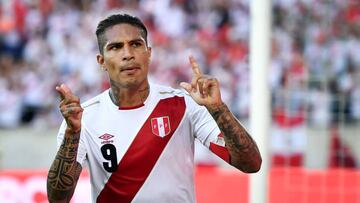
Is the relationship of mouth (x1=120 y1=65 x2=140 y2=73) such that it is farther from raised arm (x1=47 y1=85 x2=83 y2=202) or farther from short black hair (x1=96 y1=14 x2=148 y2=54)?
raised arm (x1=47 y1=85 x2=83 y2=202)

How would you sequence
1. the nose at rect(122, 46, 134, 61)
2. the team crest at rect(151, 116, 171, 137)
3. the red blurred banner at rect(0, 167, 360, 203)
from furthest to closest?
1. the red blurred banner at rect(0, 167, 360, 203)
2. the team crest at rect(151, 116, 171, 137)
3. the nose at rect(122, 46, 134, 61)

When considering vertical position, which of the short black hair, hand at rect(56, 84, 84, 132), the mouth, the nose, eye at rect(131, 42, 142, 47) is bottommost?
hand at rect(56, 84, 84, 132)

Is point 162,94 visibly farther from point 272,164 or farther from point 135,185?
point 272,164

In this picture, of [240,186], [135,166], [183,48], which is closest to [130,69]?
[135,166]

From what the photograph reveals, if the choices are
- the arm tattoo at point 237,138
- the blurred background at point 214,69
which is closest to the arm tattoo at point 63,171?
the arm tattoo at point 237,138

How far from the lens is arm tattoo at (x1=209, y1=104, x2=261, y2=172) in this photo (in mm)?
4812

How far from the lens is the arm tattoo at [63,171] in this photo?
4887 mm

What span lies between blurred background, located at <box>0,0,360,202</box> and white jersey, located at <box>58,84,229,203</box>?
647 cm

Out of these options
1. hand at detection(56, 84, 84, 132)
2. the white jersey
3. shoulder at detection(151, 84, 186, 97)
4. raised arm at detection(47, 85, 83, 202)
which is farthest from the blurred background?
hand at detection(56, 84, 84, 132)

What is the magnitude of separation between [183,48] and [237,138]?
39.9 ft

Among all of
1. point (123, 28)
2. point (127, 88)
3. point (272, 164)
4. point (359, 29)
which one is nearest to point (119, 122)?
point (127, 88)

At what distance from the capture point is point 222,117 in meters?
4.81

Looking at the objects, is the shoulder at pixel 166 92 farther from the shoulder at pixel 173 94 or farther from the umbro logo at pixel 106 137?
the umbro logo at pixel 106 137

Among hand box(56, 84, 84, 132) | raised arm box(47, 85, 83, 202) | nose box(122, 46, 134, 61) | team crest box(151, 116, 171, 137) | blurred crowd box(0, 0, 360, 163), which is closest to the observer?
hand box(56, 84, 84, 132)
